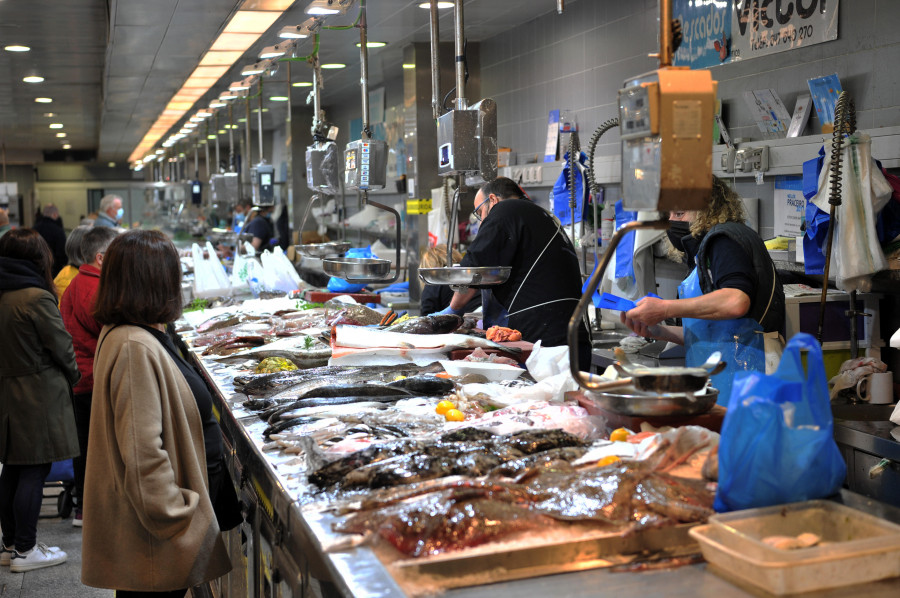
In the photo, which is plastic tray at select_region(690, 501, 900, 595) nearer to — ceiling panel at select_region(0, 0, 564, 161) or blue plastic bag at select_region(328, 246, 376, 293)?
ceiling panel at select_region(0, 0, 564, 161)

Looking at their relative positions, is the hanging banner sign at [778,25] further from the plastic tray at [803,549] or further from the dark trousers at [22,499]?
the dark trousers at [22,499]

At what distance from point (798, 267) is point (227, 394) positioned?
111 inches

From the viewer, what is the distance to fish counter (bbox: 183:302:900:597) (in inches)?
66.0

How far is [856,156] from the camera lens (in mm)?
3875

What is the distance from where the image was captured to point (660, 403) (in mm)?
2285

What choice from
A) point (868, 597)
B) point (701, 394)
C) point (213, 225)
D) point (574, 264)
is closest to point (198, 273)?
point (574, 264)

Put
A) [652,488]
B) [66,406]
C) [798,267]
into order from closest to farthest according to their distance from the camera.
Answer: [652,488] → [798,267] → [66,406]

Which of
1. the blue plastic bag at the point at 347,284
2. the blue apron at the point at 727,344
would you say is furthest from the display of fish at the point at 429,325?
the blue plastic bag at the point at 347,284

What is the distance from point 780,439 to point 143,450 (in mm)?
1656

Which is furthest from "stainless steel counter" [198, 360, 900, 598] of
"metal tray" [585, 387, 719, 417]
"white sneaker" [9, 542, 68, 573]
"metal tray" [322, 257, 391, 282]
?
"white sneaker" [9, 542, 68, 573]

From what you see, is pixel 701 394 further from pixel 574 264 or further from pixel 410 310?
pixel 410 310

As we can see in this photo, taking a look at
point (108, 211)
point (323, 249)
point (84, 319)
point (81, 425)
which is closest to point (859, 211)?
point (323, 249)

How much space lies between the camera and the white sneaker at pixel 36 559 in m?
4.79

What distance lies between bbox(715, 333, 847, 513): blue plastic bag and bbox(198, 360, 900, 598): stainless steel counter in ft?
0.62
